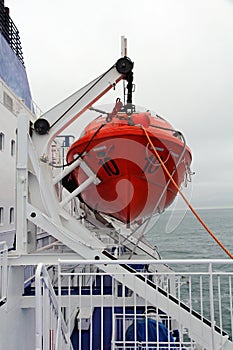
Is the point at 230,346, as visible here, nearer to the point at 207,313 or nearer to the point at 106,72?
the point at 106,72

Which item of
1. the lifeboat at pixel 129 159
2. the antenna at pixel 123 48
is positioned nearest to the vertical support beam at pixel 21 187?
the lifeboat at pixel 129 159

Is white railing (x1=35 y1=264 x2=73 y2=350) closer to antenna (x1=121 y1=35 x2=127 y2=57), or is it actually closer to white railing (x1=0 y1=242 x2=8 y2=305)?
white railing (x1=0 y1=242 x2=8 y2=305)

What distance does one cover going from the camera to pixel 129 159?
4.00m

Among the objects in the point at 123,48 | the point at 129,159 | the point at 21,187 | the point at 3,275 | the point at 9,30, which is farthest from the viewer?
the point at 9,30

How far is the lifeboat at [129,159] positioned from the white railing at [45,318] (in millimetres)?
1779

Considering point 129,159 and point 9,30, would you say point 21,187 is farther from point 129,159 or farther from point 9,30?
point 9,30

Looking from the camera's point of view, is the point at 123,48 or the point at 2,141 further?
the point at 2,141

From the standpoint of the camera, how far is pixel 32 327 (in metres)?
3.68

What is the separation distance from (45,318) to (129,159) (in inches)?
88.8

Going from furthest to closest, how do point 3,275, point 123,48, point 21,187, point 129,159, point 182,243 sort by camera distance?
point 182,243, point 129,159, point 123,48, point 21,187, point 3,275

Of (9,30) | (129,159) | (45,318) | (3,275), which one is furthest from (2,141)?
(9,30)

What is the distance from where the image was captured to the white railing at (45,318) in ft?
5.89

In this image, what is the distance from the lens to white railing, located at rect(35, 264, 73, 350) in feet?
5.89

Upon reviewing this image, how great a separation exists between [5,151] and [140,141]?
2.46m
